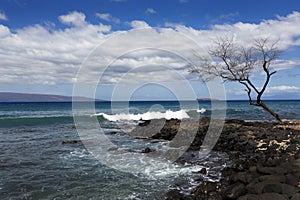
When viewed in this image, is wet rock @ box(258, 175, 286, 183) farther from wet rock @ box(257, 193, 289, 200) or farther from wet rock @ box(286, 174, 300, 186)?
wet rock @ box(257, 193, 289, 200)

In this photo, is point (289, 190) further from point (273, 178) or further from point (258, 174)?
point (258, 174)

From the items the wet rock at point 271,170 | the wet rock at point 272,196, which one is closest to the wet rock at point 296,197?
the wet rock at point 272,196

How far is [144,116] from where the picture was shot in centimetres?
4362

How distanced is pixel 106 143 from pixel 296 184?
510 inches

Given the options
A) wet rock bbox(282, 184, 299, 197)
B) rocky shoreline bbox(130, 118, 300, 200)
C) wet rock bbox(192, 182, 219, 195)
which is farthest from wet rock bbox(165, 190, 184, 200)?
wet rock bbox(282, 184, 299, 197)

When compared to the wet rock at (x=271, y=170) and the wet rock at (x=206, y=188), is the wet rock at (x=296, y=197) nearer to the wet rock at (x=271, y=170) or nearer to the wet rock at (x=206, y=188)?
the wet rock at (x=271, y=170)

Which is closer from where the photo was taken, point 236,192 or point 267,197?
point 267,197

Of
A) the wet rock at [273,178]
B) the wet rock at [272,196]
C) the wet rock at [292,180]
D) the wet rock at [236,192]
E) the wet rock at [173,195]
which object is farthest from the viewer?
the wet rock at [173,195]

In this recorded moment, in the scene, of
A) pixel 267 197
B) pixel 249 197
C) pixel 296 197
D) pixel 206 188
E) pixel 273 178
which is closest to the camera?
pixel 296 197

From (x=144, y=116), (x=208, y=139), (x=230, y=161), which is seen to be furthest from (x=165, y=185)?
(x=144, y=116)

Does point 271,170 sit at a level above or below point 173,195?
above

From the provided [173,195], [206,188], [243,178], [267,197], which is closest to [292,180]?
[243,178]

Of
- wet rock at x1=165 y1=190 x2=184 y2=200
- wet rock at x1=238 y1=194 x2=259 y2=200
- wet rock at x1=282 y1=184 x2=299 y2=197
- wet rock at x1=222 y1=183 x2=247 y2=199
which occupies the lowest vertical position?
wet rock at x1=165 y1=190 x2=184 y2=200

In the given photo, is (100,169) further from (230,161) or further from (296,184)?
(296,184)
